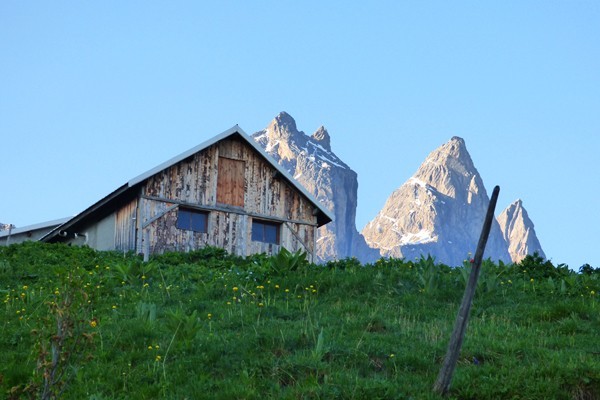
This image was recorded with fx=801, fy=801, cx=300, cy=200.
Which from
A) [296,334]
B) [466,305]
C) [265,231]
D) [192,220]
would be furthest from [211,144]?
[466,305]

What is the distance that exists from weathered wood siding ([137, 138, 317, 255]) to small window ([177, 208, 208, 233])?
0.77ft

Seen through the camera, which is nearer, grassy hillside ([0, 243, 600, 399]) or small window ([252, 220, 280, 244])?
grassy hillside ([0, 243, 600, 399])

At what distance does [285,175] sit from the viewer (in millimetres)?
31141

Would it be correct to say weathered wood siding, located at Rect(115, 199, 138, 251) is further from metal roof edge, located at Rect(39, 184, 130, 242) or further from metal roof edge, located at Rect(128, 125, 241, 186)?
metal roof edge, located at Rect(128, 125, 241, 186)

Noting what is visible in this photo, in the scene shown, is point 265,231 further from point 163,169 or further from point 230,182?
point 163,169

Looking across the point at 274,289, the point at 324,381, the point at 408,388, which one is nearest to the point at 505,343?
the point at 408,388

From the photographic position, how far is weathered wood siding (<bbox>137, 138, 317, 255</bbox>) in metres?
28.2

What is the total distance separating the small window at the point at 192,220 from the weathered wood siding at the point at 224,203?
0.77ft

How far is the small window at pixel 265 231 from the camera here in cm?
3095

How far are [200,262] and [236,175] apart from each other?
8.76 meters

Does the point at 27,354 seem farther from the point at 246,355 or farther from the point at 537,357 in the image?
the point at 537,357

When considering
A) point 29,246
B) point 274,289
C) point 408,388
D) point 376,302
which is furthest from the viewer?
point 29,246

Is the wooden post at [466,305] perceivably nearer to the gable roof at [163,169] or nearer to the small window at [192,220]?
the gable roof at [163,169]

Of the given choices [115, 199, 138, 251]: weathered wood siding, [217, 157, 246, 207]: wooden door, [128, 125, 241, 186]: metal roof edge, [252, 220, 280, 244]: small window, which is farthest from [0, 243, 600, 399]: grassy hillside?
[252, 220, 280, 244]: small window
